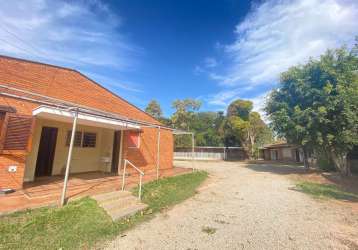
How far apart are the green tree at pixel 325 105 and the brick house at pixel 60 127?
8.98 metres

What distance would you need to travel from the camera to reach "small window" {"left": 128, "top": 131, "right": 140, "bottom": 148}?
10.1 meters

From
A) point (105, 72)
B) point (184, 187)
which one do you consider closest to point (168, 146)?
point (184, 187)

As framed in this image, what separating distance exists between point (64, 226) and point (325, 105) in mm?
13722

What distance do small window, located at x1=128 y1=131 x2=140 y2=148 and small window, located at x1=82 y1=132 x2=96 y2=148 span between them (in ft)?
6.46

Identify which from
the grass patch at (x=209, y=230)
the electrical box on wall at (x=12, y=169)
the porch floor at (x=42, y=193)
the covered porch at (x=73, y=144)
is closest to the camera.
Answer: the grass patch at (x=209, y=230)

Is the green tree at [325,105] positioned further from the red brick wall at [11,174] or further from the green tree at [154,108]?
the green tree at [154,108]

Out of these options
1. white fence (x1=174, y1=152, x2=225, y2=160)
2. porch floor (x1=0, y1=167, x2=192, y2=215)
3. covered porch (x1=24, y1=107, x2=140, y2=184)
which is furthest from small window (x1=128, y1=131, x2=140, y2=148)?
white fence (x1=174, y1=152, x2=225, y2=160)

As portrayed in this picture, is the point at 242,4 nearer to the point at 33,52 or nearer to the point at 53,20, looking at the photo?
the point at 53,20

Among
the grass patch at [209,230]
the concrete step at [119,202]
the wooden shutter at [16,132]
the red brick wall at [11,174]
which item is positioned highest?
the wooden shutter at [16,132]

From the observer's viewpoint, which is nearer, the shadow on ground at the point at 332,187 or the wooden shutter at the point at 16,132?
the wooden shutter at the point at 16,132

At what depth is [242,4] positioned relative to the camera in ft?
32.2

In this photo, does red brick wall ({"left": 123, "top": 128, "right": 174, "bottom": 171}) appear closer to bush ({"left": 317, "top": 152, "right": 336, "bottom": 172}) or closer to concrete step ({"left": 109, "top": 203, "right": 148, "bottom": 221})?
concrete step ({"left": 109, "top": 203, "right": 148, "bottom": 221})

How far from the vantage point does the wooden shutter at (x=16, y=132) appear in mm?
5562

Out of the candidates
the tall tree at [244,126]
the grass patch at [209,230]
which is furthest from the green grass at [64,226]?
the tall tree at [244,126]
